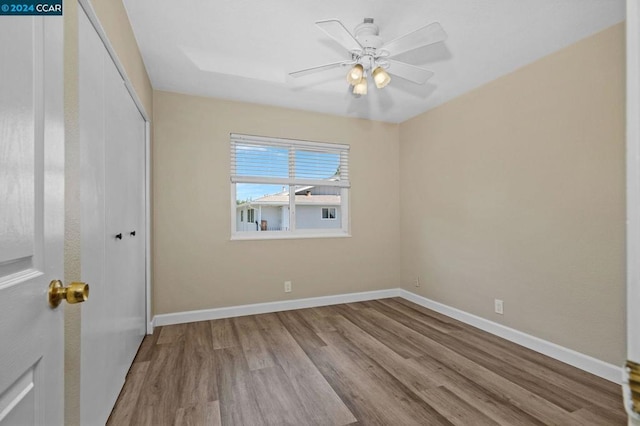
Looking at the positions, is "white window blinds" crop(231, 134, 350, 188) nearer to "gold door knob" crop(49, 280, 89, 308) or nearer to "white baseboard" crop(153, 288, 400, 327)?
"white baseboard" crop(153, 288, 400, 327)

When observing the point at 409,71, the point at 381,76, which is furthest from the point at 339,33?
the point at 409,71

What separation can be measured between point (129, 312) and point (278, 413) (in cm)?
125

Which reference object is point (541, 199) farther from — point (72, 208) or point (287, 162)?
point (72, 208)

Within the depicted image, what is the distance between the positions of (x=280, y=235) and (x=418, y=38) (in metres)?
2.48

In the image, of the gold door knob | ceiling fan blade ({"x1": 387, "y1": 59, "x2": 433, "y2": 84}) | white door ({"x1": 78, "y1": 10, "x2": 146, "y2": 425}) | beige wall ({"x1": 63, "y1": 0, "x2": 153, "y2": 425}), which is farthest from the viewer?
ceiling fan blade ({"x1": 387, "y1": 59, "x2": 433, "y2": 84})

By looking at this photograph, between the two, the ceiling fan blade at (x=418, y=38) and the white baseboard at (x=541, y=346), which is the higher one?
the ceiling fan blade at (x=418, y=38)

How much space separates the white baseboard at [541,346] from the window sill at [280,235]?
4.83ft

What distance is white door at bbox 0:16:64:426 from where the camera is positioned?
0.50m

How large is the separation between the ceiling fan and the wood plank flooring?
209cm

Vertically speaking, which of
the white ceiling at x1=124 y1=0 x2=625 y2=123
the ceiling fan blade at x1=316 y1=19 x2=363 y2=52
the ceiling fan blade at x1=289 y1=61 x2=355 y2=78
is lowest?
the ceiling fan blade at x1=289 y1=61 x2=355 y2=78

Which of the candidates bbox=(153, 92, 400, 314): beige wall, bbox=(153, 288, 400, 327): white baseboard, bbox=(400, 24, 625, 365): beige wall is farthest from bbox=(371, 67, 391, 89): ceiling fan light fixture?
bbox=(153, 288, 400, 327): white baseboard

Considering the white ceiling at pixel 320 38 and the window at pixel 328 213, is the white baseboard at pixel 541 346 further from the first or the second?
the white ceiling at pixel 320 38

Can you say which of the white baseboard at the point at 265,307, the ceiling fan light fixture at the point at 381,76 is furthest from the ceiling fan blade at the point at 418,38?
the white baseboard at the point at 265,307

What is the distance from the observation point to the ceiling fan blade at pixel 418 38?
164 cm
